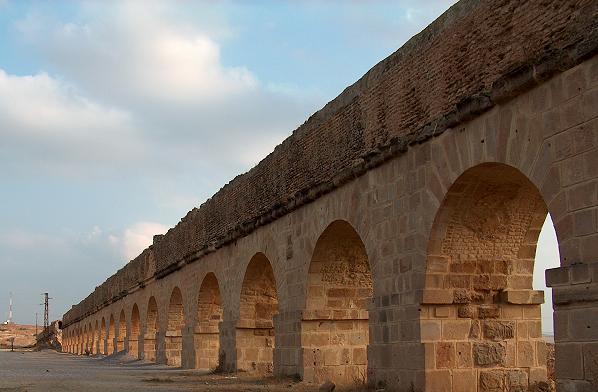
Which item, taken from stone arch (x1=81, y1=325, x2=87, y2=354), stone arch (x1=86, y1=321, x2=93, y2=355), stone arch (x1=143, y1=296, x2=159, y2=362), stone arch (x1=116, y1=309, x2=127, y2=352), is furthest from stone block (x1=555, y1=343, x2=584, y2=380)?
stone arch (x1=81, y1=325, x2=87, y2=354)

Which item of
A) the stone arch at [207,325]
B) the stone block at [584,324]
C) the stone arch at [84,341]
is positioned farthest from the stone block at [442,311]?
the stone arch at [84,341]

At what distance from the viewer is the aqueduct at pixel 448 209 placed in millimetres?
5848

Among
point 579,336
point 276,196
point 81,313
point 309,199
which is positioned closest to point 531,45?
point 579,336

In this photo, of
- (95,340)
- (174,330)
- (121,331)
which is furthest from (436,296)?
(95,340)

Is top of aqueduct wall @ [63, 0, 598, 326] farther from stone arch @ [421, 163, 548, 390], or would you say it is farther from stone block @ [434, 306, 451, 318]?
stone block @ [434, 306, 451, 318]

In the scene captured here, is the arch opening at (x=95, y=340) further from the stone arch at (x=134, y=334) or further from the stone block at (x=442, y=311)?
the stone block at (x=442, y=311)

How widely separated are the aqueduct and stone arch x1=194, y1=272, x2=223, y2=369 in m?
4.42

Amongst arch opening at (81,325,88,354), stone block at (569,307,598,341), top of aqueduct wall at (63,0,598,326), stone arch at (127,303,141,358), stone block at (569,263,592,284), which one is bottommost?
arch opening at (81,325,88,354)

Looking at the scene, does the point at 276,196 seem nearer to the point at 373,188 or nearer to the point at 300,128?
the point at 300,128

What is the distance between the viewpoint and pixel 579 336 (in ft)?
18.4

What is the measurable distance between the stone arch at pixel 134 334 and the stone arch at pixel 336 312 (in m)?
16.7

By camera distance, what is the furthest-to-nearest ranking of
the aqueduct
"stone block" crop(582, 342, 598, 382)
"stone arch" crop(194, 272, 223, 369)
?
"stone arch" crop(194, 272, 223, 369) → the aqueduct → "stone block" crop(582, 342, 598, 382)

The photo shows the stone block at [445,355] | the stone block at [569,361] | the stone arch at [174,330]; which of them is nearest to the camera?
the stone block at [569,361]

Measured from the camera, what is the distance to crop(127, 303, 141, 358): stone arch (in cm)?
2703
